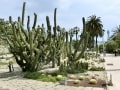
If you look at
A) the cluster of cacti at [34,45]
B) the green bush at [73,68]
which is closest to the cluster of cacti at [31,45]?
the cluster of cacti at [34,45]

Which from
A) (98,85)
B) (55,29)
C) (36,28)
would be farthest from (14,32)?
(98,85)

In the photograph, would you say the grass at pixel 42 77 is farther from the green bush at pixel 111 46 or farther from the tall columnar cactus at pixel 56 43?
the green bush at pixel 111 46

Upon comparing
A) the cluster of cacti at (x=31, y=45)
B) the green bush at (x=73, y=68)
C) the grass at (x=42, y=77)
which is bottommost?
the grass at (x=42, y=77)

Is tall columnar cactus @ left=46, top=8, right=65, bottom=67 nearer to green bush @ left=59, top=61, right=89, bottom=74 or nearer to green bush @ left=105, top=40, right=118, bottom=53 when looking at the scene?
green bush @ left=59, top=61, right=89, bottom=74

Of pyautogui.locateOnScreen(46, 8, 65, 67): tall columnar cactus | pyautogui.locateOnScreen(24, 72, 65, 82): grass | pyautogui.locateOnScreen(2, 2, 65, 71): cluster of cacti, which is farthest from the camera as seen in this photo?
pyautogui.locateOnScreen(46, 8, 65, 67): tall columnar cactus

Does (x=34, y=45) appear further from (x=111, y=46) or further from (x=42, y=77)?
(x=111, y=46)

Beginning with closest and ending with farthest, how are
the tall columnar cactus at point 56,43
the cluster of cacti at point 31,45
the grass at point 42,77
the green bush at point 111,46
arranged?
the grass at point 42,77 → the cluster of cacti at point 31,45 → the tall columnar cactus at point 56,43 → the green bush at point 111,46

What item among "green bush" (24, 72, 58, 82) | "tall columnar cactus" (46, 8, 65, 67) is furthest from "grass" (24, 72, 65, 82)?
"tall columnar cactus" (46, 8, 65, 67)

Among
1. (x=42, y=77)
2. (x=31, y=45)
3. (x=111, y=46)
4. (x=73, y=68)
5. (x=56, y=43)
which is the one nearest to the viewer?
(x=42, y=77)

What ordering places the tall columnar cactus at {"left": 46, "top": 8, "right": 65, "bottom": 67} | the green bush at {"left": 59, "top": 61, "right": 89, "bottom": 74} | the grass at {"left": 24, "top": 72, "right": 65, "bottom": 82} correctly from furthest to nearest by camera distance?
the tall columnar cactus at {"left": 46, "top": 8, "right": 65, "bottom": 67}, the green bush at {"left": 59, "top": 61, "right": 89, "bottom": 74}, the grass at {"left": 24, "top": 72, "right": 65, "bottom": 82}

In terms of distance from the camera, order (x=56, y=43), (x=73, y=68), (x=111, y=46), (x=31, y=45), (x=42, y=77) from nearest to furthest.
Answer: (x=42, y=77)
(x=31, y=45)
(x=73, y=68)
(x=56, y=43)
(x=111, y=46)

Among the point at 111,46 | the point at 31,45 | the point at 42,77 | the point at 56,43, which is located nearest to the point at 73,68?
the point at 56,43

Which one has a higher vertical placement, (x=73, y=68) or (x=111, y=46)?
(x=111, y=46)

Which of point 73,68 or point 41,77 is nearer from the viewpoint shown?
point 41,77
